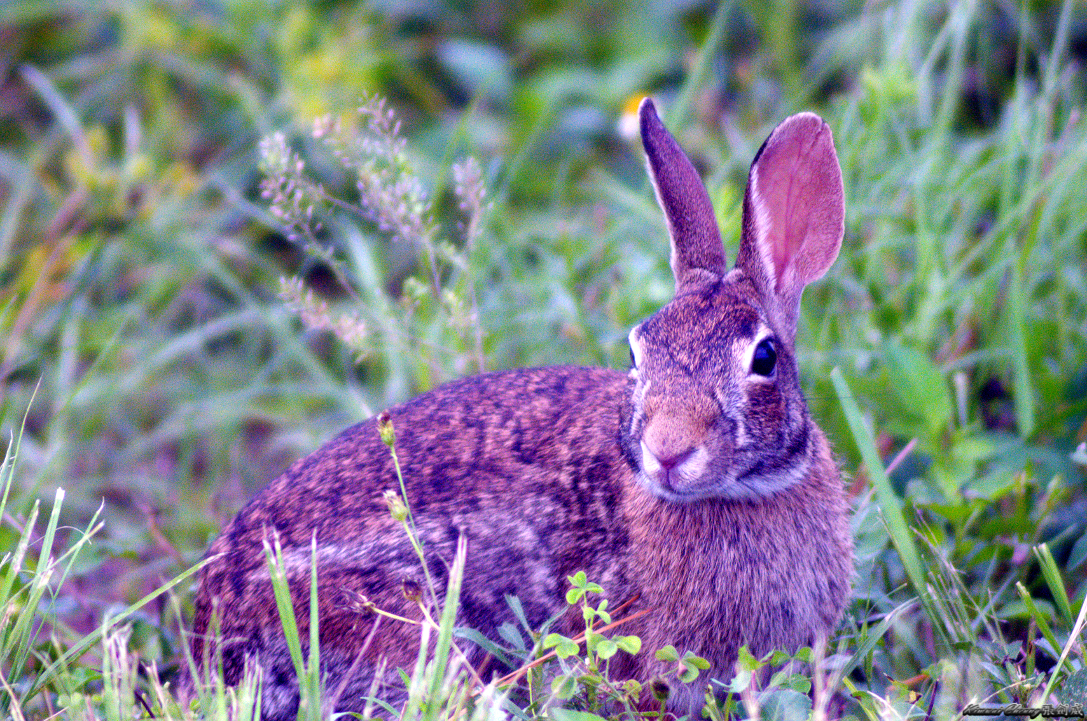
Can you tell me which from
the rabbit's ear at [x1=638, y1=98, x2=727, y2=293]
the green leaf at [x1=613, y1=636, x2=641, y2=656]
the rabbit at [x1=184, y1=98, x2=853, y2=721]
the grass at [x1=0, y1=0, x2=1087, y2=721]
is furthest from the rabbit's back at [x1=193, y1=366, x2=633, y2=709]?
the green leaf at [x1=613, y1=636, x2=641, y2=656]

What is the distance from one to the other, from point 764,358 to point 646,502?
1.85ft

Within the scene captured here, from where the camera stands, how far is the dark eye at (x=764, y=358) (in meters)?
3.18

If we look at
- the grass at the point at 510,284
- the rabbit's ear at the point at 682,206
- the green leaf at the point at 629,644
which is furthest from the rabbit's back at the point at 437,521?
the green leaf at the point at 629,644

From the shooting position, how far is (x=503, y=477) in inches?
134

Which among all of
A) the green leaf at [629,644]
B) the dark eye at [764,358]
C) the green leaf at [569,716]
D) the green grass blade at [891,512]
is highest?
the dark eye at [764,358]

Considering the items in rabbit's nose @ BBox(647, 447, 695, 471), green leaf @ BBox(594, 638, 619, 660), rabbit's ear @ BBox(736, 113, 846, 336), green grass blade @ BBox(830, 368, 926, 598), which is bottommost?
green leaf @ BBox(594, 638, 619, 660)

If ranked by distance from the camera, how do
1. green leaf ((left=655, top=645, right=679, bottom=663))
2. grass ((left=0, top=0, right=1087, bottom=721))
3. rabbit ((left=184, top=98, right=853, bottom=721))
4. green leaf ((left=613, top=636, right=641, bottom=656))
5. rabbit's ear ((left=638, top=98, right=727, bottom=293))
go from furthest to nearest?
rabbit's ear ((left=638, top=98, right=727, bottom=293)), grass ((left=0, top=0, right=1087, bottom=721)), rabbit ((left=184, top=98, right=853, bottom=721)), green leaf ((left=655, top=645, right=679, bottom=663)), green leaf ((left=613, top=636, right=641, bottom=656))

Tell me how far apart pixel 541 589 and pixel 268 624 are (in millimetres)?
786

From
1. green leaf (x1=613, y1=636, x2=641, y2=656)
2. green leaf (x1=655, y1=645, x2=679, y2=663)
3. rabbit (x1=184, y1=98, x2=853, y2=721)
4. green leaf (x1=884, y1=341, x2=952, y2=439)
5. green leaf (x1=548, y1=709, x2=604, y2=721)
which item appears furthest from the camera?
green leaf (x1=884, y1=341, x2=952, y2=439)

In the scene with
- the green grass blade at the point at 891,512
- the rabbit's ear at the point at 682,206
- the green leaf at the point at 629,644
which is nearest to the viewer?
the green leaf at the point at 629,644

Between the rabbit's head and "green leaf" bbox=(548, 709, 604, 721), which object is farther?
the rabbit's head

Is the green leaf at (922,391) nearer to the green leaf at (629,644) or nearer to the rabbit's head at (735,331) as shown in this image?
the rabbit's head at (735,331)

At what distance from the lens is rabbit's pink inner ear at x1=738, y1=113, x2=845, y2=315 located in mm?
3330

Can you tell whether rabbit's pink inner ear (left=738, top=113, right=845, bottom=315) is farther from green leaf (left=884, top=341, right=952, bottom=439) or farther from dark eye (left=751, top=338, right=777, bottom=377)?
green leaf (left=884, top=341, right=952, bottom=439)
